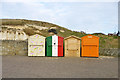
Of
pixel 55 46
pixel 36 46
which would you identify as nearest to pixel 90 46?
pixel 55 46

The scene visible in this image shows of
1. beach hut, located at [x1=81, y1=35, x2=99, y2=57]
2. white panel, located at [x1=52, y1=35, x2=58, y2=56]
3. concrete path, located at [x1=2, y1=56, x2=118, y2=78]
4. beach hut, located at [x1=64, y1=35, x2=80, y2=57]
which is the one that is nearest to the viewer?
concrete path, located at [x1=2, y1=56, x2=118, y2=78]

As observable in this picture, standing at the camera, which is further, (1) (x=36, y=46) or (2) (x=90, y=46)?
(1) (x=36, y=46)

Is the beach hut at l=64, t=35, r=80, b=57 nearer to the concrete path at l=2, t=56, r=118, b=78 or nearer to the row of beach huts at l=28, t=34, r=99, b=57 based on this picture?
the row of beach huts at l=28, t=34, r=99, b=57

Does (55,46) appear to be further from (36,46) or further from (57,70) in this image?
(57,70)

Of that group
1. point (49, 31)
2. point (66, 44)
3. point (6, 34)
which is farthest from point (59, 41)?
point (49, 31)

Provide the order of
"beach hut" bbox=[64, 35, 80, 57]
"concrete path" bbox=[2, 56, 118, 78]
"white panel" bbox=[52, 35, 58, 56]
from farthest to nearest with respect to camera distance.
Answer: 1. "white panel" bbox=[52, 35, 58, 56]
2. "beach hut" bbox=[64, 35, 80, 57]
3. "concrete path" bbox=[2, 56, 118, 78]

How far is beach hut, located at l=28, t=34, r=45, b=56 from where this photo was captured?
36.7 feet

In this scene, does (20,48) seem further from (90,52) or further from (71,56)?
(90,52)

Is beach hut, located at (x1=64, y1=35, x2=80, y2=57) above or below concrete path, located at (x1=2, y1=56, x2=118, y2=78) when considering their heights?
above

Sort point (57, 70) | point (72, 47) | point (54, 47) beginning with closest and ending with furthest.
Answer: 1. point (57, 70)
2. point (72, 47)
3. point (54, 47)

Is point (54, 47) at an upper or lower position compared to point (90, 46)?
lower

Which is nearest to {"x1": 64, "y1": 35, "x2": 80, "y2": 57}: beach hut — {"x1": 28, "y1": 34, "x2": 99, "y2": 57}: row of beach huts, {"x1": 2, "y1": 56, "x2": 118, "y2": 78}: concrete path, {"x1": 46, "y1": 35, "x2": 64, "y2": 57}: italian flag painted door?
{"x1": 28, "y1": 34, "x2": 99, "y2": 57}: row of beach huts

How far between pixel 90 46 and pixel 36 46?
4358 mm

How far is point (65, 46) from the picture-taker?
1114 centimetres
